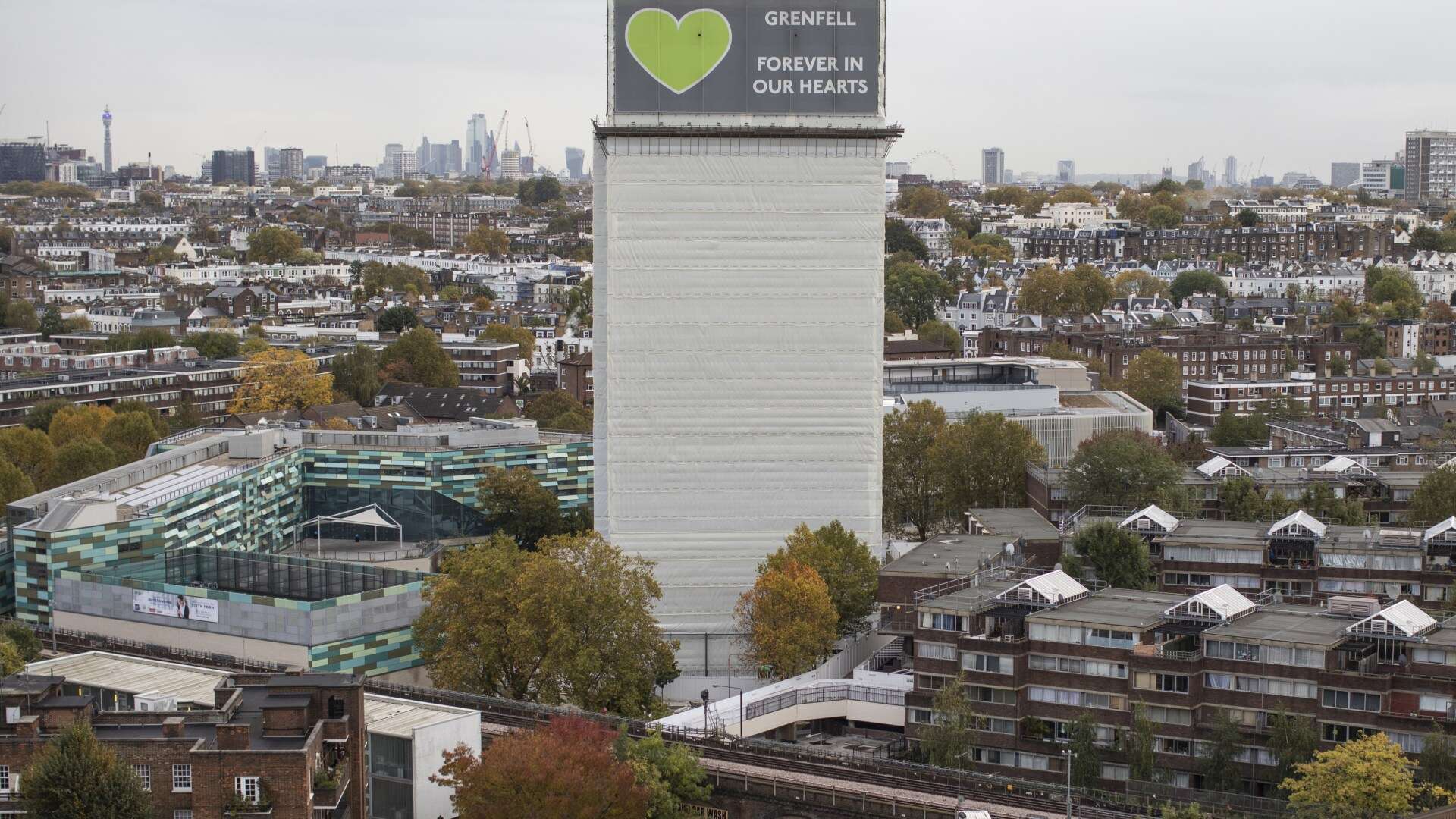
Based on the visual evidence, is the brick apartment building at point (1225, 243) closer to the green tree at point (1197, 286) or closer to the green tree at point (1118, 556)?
the green tree at point (1197, 286)

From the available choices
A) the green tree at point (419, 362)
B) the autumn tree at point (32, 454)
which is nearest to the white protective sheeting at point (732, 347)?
the autumn tree at point (32, 454)

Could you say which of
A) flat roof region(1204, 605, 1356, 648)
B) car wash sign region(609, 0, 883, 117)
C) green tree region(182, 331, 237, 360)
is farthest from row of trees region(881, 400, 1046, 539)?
green tree region(182, 331, 237, 360)

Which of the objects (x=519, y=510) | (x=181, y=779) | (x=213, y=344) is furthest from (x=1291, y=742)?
(x=213, y=344)

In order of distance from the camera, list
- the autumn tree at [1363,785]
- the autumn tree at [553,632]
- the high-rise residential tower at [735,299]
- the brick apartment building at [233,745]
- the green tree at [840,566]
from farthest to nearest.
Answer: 1. the high-rise residential tower at [735,299]
2. the green tree at [840,566]
3. the autumn tree at [553,632]
4. the autumn tree at [1363,785]
5. the brick apartment building at [233,745]

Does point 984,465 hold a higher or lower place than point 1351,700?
higher

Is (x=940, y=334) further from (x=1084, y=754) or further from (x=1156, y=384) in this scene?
(x=1084, y=754)

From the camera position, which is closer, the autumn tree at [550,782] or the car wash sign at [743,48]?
the autumn tree at [550,782]

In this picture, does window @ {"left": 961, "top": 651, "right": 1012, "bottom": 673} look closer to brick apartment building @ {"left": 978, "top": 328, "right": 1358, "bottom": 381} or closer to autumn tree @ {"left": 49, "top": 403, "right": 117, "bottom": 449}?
autumn tree @ {"left": 49, "top": 403, "right": 117, "bottom": 449}
